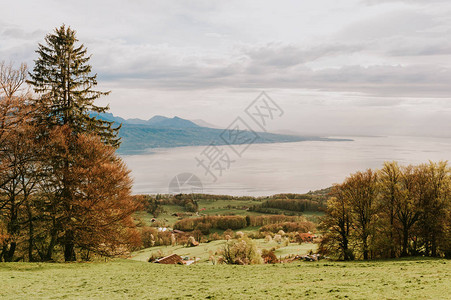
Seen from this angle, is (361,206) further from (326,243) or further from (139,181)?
(139,181)

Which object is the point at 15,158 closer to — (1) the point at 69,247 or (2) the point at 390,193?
(1) the point at 69,247

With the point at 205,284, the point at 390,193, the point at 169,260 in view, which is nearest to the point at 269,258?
the point at 169,260

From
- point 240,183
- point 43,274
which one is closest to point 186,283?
point 43,274

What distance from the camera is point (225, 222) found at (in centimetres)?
9612

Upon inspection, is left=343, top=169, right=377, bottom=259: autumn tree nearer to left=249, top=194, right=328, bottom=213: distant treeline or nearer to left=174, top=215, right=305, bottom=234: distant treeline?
left=174, top=215, right=305, bottom=234: distant treeline

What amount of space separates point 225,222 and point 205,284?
8355 centimetres

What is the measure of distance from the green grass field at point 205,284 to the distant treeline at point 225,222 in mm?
76783

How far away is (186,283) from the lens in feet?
48.1

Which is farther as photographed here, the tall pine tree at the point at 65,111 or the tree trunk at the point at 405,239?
the tree trunk at the point at 405,239

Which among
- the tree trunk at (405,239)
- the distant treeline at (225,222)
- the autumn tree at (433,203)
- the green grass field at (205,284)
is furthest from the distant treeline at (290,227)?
the green grass field at (205,284)

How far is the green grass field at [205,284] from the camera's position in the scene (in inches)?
432

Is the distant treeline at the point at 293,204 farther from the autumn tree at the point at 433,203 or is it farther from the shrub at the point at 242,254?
the autumn tree at the point at 433,203

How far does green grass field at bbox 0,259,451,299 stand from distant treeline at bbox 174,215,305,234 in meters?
76.8

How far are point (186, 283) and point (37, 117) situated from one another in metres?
17.4
